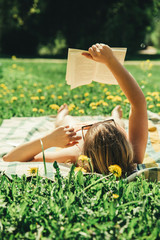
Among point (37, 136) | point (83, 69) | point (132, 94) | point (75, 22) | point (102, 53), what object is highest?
point (75, 22)

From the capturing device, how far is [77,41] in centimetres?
1834

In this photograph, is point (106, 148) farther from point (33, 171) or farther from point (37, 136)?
point (37, 136)

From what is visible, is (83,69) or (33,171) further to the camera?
(83,69)

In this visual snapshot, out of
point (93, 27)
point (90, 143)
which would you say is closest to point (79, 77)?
point (90, 143)

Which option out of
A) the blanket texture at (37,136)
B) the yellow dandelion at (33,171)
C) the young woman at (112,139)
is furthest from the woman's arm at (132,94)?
the yellow dandelion at (33,171)

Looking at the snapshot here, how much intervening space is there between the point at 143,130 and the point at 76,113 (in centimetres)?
149

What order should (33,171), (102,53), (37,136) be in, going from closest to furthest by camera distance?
(33,171)
(102,53)
(37,136)

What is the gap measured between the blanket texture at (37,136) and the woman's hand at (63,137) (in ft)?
0.44

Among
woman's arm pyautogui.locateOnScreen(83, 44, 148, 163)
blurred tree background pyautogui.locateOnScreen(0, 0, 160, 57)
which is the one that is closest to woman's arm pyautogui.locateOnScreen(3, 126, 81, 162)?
woman's arm pyautogui.locateOnScreen(83, 44, 148, 163)

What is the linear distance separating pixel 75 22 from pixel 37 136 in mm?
16637

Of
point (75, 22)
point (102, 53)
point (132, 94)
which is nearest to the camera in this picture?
point (102, 53)

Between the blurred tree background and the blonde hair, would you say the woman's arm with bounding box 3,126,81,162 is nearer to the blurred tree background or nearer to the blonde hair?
the blonde hair

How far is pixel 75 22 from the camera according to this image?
1789cm

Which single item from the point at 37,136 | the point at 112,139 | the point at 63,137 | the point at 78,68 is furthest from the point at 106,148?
the point at 37,136
